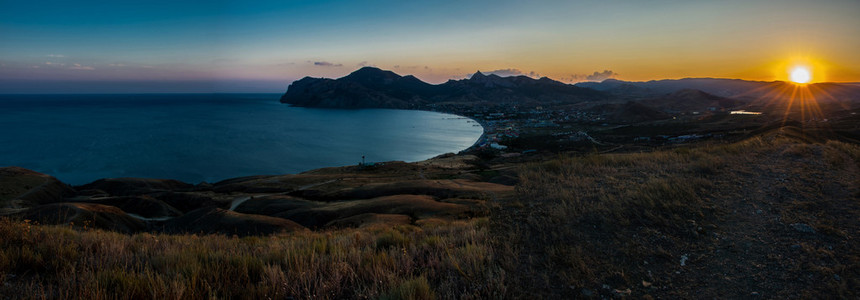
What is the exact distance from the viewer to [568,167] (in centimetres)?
1553

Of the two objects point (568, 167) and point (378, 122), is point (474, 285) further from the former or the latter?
point (378, 122)

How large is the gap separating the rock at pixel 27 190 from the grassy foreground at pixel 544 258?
134ft

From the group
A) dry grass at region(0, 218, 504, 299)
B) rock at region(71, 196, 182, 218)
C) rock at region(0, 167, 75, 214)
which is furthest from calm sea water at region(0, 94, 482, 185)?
dry grass at region(0, 218, 504, 299)

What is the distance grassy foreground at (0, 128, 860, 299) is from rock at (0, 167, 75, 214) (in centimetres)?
4080

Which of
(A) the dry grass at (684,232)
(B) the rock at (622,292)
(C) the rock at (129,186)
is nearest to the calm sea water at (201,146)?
(C) the rock at (129,186)

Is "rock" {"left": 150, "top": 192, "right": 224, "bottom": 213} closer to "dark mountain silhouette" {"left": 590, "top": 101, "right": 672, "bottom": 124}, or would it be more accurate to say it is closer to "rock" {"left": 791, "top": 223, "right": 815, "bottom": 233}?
"rock" {"left": 791, "top": 223, "right": 815, "bottom": 233}

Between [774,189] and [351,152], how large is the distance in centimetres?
8944

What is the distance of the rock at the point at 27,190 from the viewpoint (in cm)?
3338

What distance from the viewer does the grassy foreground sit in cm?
450

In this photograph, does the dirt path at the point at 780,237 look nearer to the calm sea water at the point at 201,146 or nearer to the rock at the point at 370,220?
the rock at the point at 370,220

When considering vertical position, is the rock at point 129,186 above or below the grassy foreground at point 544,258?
below

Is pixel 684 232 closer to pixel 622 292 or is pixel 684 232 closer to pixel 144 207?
pixel 622 292

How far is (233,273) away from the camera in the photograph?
5.10m

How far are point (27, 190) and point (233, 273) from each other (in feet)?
168
